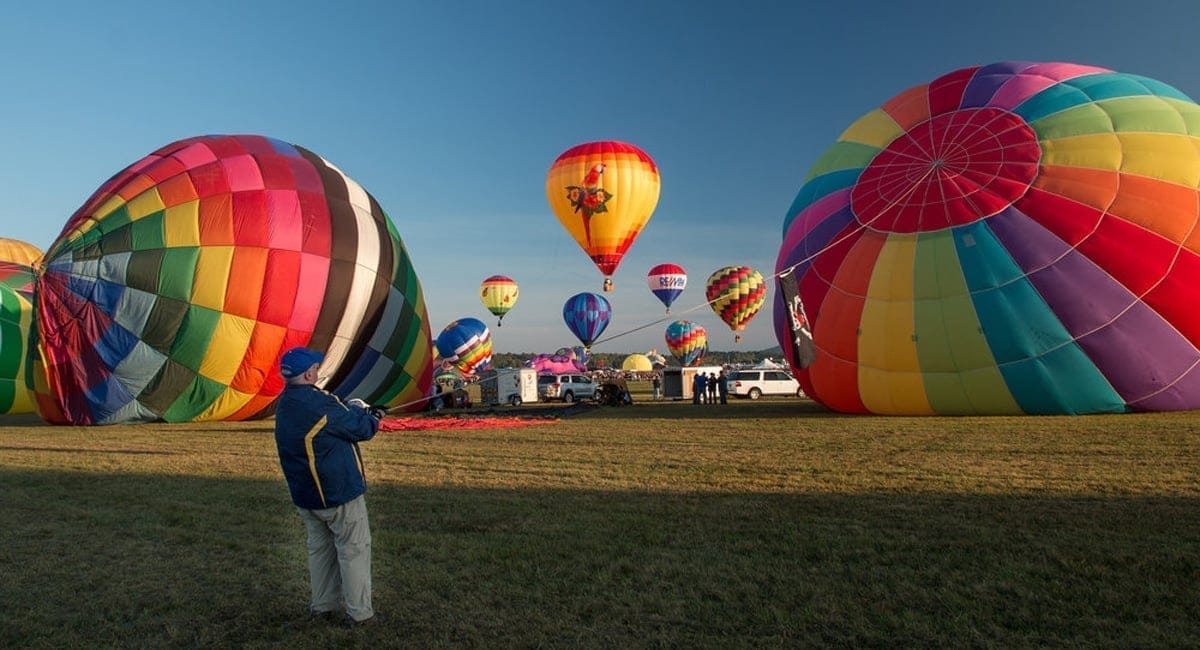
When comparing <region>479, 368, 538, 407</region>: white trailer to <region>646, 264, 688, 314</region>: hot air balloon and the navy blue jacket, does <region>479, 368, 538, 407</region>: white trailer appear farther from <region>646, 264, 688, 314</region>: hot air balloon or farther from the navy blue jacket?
the navy blue jacket

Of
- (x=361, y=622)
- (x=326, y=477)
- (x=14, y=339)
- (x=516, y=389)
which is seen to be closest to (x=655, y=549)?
(x=361, y=622)

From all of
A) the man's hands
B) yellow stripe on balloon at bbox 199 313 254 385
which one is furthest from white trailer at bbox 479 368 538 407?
the man's hands

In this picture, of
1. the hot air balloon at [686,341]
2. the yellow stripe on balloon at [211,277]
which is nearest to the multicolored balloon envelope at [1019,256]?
the yellow stripe on balloon at [211,277]

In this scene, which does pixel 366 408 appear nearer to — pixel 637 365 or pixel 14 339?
pixel 14 339

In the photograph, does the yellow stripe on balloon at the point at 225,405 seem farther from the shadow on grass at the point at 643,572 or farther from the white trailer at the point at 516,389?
the white trailer at the point at 516,389

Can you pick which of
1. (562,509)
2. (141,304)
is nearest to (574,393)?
(141,304)

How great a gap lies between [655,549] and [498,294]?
45171 mm

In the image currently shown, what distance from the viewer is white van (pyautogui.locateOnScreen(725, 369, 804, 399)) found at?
1136 inches

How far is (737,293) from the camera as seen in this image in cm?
3575

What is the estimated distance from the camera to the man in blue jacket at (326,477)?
13.1ft

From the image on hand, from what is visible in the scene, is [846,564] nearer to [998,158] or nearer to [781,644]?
[781,644]

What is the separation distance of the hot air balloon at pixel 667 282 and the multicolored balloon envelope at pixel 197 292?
25.1m

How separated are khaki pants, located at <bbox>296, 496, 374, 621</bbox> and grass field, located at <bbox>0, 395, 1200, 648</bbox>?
0.18 m

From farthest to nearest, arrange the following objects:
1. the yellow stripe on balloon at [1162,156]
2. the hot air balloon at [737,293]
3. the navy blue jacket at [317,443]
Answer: the hot air balloon at [737,293], the yellow stripe on balloon at [1162,156], the navy blue jacket at [317,443]
